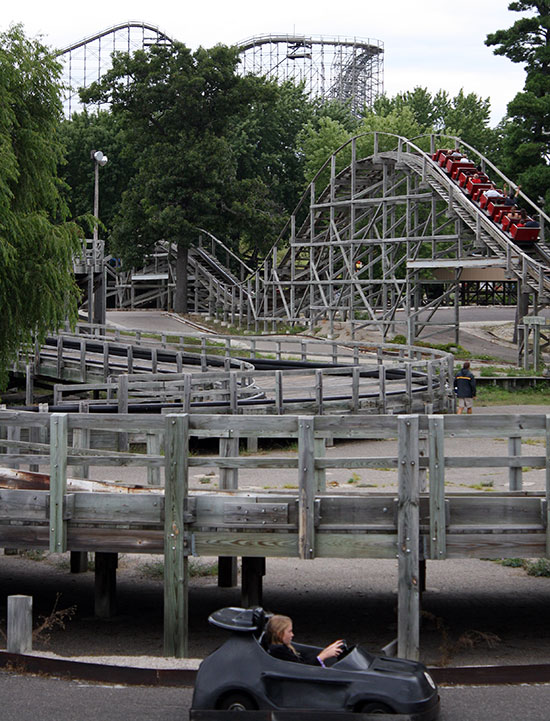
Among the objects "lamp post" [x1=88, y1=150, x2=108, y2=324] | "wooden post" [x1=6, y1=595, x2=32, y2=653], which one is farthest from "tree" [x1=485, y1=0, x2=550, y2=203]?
"wooden post" [x1=6, y1=595, x2=32, y2=653]

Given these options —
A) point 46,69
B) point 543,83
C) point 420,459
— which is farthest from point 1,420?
point 543,83

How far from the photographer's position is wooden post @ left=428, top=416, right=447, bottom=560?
→ 10.5 meters

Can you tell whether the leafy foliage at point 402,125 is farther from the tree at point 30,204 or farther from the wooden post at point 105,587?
the wooden post at point 105,587

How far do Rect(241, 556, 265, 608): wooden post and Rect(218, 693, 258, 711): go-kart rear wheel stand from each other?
11.8 ft

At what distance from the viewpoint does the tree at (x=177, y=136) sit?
56.1m

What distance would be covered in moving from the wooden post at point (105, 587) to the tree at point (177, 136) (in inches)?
1740

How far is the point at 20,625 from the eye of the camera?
1000 centimetres

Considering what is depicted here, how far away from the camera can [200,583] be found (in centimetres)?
1399

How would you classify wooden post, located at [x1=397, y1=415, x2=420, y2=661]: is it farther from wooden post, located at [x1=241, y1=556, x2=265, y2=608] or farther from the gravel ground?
wooden post, located at [x1=241, y1=556, x2=265, y2=608]

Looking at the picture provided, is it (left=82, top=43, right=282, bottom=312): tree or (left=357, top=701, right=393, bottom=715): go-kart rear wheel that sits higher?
(left=82, top=43, right=282, bottom=312): tree

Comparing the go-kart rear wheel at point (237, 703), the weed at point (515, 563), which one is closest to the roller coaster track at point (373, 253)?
the weed at point (515, 563)

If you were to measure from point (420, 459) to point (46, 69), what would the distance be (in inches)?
459

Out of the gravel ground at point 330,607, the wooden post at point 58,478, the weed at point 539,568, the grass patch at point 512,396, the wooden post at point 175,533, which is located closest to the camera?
the wooden post at point 175,533

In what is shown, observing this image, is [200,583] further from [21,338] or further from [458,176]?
[458,176]
